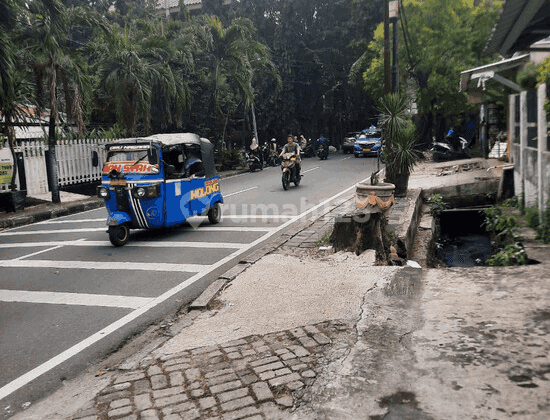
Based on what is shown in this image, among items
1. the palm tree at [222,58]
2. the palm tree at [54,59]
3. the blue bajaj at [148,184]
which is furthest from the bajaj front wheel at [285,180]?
the palm tree at [222,58]

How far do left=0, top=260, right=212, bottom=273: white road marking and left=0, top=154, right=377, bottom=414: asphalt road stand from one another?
16 mm

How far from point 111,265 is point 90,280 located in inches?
31.2

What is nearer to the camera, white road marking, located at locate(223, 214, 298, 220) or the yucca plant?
white road marking, located at locate(223, 214, 298, 220)

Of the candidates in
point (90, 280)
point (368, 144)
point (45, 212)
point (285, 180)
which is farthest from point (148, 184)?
point (368, 144)

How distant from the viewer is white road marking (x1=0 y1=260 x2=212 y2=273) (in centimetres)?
770

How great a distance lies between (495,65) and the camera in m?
16.1

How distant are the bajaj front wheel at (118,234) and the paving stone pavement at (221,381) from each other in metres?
5.19

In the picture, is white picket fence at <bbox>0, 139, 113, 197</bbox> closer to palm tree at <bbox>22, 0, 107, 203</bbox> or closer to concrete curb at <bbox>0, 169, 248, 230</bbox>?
palm tree at <bbox>22, 0, 107, 203</bbox>

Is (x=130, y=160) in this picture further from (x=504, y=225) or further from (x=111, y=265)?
(x=504, y=225)

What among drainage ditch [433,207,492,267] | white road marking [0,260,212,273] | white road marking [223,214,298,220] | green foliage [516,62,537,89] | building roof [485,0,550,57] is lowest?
drainage ditch [433,207,492,267]

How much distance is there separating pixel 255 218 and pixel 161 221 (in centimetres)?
277

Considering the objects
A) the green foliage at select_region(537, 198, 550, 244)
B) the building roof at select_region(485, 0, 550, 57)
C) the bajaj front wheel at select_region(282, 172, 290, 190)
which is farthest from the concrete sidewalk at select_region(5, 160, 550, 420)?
the bajaj front wheel at select_region(282, 172, 290, 190)

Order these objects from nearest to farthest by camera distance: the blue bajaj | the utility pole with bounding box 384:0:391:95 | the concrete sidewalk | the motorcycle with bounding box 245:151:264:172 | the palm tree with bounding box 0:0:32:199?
the concrete sidewalk, the blue bajaj, the palm tree with bounding box 0:0:32:199, the utility pole with bounding box 384:0:391:95, the motorcycle with bounding box 245:151:264:172

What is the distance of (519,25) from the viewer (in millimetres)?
7719
